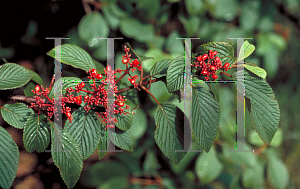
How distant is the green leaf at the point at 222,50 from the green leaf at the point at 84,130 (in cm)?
32

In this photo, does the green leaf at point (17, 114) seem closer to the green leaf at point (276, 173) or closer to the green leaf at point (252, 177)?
the green leaf at point (252, 177)

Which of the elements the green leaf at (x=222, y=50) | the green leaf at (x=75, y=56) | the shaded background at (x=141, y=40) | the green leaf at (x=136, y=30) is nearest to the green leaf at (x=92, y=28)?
the shaded background at (x=141, y=40)

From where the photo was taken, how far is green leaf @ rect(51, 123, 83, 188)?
20.3 inches

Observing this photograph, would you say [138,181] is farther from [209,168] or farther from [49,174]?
[49,174]

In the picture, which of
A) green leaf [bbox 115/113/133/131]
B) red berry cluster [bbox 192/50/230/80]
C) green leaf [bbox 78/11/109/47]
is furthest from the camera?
green leaf [bbox 78/11/109/47]

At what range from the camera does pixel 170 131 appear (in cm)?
55

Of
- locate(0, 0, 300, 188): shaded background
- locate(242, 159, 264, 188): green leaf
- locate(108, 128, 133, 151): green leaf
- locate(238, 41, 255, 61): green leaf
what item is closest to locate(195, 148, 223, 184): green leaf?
locate(0, 0, 300, 188): shaded background

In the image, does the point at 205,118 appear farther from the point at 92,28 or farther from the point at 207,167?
the point at 92,28

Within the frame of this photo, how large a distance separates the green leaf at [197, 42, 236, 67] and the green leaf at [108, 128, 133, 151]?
1.08 ft

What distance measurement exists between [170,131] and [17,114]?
40 centimetres

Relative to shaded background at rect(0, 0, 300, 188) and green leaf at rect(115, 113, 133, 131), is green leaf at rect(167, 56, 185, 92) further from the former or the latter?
shaded background at rect(0, 0, 300, 188)

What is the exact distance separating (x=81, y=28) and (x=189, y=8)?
581mm

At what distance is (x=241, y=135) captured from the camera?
3.81ft

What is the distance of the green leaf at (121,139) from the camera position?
640 mm
